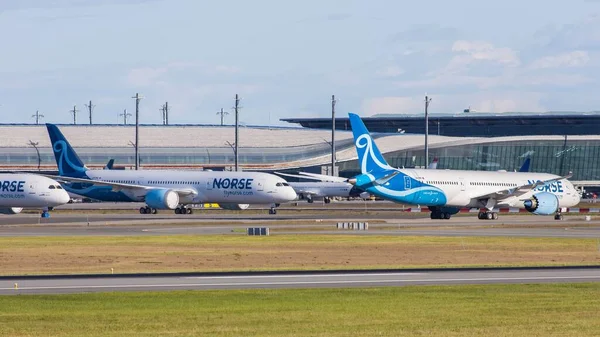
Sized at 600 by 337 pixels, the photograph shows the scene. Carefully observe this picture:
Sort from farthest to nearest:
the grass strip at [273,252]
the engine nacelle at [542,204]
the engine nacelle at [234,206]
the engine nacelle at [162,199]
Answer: the engine nacelle at [234,206], the engine nacelle at [162,199], the engine nacelle at [542,204], the grass strip at [273,252]

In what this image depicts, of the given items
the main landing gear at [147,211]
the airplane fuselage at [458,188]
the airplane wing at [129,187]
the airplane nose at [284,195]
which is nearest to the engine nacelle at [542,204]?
the airplane fuselage at [458,188]

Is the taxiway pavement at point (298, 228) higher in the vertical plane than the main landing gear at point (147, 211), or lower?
higher

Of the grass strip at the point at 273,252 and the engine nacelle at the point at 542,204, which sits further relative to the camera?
the engine nacelle at the point at 542,204

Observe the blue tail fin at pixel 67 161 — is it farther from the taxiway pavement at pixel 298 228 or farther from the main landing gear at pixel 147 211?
the taxiway pavement at pixel 298 228

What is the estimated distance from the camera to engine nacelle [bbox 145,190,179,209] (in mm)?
103312

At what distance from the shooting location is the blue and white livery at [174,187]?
10219 cm

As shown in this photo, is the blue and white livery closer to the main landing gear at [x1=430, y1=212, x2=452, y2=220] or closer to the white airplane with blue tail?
the main landing gear at [x1=430, y1=212, x2=452, y2=220]

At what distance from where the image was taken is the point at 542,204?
9550 centimetres

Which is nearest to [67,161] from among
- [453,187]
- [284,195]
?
[284,195]

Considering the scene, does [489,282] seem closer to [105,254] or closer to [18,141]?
[105,254]

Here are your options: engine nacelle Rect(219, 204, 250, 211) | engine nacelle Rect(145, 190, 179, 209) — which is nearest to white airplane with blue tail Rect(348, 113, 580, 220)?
engine nacelle Rect(219, 204, 250, 211)

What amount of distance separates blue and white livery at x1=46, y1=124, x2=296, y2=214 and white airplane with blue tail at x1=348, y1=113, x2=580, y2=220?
15042mm

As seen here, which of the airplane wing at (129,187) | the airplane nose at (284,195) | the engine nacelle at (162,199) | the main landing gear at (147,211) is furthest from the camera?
the main landing gear at (147,211)

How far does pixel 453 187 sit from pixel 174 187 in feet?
89.3
